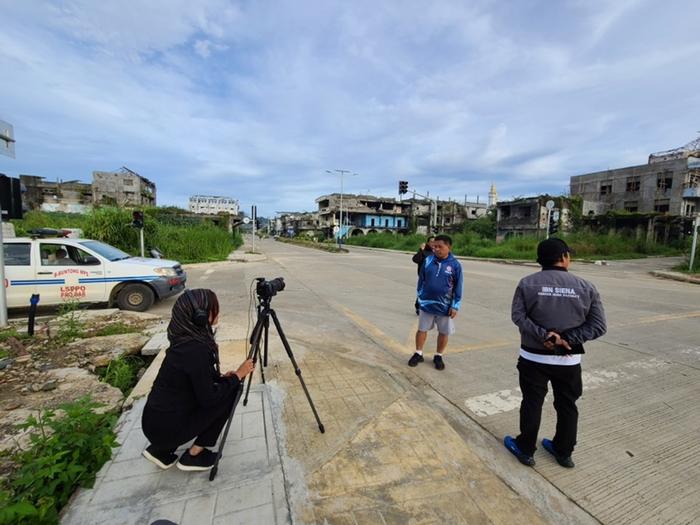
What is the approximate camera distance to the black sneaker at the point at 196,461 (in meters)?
2.35

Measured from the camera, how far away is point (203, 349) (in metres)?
2.15

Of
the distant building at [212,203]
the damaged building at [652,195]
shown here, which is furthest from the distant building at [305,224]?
the damaged building at [652,195]

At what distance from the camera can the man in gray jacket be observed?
7.97 feet

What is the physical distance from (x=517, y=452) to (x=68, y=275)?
7947mm

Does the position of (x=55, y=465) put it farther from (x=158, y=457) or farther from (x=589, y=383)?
(x=589, y=383)

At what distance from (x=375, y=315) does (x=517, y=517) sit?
502cm

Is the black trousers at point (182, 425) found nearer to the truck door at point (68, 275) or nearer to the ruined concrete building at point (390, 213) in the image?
the truck door at point (68, 275)

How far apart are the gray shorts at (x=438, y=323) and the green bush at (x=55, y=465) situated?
3.33 metres

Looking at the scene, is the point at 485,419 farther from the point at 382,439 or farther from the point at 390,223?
the point at 390,223

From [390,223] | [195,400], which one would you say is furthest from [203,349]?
[390,223]

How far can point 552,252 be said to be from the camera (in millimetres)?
2533

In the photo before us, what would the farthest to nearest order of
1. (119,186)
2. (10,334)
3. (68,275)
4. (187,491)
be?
(119,186)
(68,275)
(10,334)
(187,491)

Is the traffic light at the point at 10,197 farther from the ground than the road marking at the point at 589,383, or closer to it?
farther from the ground

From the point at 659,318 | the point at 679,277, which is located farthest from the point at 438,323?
the point at 679,277
